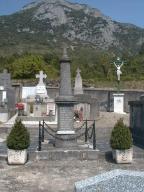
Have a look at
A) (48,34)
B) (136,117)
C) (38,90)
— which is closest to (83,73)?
(38,90)

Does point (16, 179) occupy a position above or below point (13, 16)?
below

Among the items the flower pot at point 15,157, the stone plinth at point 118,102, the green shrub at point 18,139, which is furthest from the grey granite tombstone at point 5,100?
the flower pot at point 15,157

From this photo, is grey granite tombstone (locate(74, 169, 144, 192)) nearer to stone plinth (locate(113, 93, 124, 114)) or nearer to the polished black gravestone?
the polished black gravestone

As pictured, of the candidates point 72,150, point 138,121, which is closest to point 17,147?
point 72,150

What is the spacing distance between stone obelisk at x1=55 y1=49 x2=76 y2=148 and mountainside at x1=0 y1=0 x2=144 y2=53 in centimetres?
9536

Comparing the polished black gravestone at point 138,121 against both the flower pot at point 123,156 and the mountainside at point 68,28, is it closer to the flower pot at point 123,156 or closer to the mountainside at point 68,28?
the flower pot at point 123,156

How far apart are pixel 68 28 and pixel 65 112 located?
122821mm

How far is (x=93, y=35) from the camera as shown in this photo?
13162 centimetres

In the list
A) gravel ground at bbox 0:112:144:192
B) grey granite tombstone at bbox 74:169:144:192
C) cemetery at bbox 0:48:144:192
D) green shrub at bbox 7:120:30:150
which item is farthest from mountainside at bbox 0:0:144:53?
grey granite tombstone at bbox 74:169:144:192

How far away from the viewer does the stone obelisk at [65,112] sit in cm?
1299

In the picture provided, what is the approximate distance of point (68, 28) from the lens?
134m

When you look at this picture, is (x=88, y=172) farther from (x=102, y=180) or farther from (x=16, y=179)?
(x=102, y=180)

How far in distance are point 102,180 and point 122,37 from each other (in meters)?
135

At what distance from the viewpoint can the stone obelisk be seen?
1299 cm
